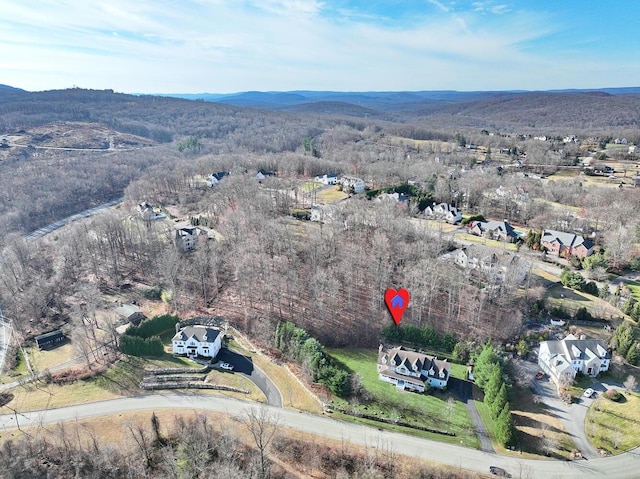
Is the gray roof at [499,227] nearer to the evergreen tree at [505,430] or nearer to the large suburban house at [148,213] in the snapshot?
the evergreen tree at [505,430]

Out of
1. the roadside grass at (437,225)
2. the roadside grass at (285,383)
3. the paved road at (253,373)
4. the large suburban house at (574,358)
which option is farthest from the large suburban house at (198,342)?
the roadside grass at (437,225)

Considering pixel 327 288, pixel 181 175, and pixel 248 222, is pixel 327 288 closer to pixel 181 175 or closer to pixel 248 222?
pixel 248 222

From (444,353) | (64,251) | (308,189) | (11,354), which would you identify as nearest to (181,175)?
(308,189)

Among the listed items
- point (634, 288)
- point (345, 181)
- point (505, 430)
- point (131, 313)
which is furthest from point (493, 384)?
point (345, 181)

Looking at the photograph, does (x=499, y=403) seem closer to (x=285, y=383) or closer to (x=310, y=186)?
(x=285, y=383)

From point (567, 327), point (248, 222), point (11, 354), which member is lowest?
point (11, 354)

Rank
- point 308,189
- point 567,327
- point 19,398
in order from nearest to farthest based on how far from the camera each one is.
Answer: point 19,398 → point 567,327 → point 308,189

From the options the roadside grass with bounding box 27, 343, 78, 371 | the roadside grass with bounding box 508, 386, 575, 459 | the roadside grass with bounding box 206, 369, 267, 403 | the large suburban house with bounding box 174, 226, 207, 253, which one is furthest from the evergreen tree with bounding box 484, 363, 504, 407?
the large suburban house with bounding box 174, 226, 207, 253
